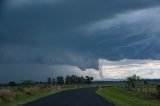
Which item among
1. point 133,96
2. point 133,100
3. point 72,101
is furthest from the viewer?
point 133,96

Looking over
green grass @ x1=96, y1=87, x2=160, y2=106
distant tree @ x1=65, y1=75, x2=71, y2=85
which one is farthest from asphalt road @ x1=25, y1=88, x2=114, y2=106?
distant tree @ x1=65, y1=75, x2=71, y2=85

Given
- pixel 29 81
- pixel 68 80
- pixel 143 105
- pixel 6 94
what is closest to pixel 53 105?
pixel 143 105

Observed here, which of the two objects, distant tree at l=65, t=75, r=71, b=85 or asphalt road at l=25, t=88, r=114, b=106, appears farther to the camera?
distant tree at l=65, t=75, r=71, b=85

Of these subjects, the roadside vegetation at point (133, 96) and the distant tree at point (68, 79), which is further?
the distant tree at point (68, 79)

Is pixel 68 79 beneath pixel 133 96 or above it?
above

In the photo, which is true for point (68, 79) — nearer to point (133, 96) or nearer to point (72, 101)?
point (133, 96)

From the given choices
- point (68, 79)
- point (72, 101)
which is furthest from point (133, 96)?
point (68, 79)

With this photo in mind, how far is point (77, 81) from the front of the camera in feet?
634

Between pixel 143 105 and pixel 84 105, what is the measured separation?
581 centimetres

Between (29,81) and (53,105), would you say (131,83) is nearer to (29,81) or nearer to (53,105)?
(29,81)

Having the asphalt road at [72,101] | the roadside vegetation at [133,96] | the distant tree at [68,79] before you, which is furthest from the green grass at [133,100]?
the distant tree at [68,79]

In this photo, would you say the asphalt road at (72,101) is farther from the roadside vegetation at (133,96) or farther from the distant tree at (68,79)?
the distant tree at (68,79)

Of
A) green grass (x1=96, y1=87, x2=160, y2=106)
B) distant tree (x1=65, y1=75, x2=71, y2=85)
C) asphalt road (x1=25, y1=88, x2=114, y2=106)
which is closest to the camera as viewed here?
asphalt road (x1=25, y1=88, x2=114, y2=106)

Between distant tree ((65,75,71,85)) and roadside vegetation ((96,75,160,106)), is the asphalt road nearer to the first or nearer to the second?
roadside vegetation ((96,75,160,106))
